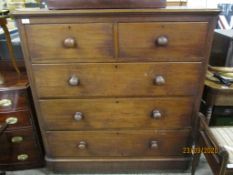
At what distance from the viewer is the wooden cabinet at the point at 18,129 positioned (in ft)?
4.01

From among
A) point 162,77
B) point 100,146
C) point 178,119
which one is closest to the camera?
point 162,77

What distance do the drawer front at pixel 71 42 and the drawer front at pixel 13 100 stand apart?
0.29 meters

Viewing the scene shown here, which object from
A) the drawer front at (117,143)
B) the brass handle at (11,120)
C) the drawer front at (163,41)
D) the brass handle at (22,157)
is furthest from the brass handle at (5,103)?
the drawer front at (163,41)

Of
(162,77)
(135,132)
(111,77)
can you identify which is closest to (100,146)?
(135,132)

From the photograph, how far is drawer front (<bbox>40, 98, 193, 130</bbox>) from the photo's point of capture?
1.18 m

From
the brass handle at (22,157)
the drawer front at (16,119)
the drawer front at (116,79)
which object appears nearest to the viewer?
the drawer front at (116,79)

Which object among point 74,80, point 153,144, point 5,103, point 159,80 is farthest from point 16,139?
point 159,80

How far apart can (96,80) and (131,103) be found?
0.82 ft

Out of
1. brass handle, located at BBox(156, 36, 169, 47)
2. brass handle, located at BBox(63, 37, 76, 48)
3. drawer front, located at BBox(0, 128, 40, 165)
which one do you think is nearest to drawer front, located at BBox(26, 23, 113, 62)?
brass handle, located at BBox(63, 37, 76, 48)

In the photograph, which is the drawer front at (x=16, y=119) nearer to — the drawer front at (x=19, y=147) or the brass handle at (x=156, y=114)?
the drawer front at (x=19, y=147)

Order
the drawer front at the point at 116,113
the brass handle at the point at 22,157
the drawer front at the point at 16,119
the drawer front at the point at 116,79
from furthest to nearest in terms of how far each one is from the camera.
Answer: the brass handle at the point at 22,157
the drawer front at the point at 16,119
the drawer front at the point at 116,113
the drawer front at the point at 116,79

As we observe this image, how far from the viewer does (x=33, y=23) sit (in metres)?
0.98

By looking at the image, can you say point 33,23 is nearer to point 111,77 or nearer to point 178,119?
point 111,77

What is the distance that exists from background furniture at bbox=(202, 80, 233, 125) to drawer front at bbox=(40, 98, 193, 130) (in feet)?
0.69
